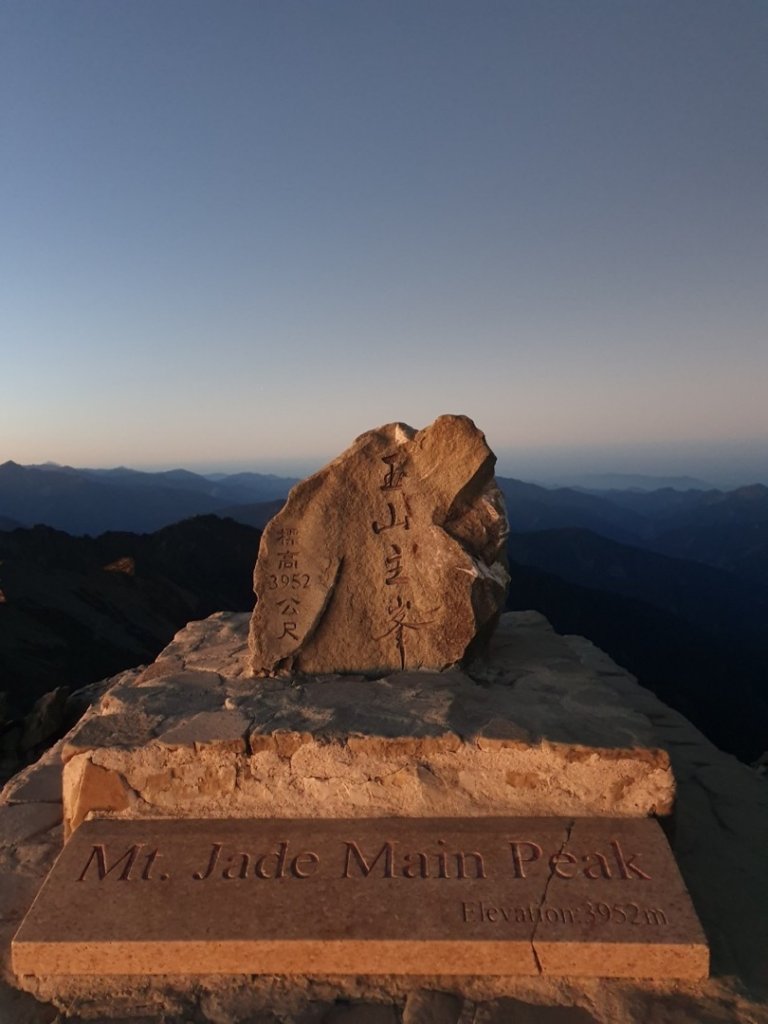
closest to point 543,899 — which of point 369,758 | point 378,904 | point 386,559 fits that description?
point 378,904

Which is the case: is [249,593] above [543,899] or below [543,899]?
below

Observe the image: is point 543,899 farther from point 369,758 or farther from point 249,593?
point 249,593

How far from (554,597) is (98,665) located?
1160cm

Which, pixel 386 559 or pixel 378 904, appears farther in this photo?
pixel 386 559

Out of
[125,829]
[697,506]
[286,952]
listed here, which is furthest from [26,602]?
[697,506]

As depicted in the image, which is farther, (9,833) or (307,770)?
(9,833)

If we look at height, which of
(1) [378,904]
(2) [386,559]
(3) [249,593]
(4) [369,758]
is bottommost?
(3) [249,593]

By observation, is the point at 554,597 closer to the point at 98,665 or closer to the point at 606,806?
the point at 98,665

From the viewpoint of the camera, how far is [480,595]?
3803 millimetres

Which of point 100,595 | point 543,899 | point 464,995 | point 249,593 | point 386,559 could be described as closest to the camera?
point 464,995

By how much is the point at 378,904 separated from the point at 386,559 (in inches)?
73.0

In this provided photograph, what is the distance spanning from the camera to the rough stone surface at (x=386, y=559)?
3777mm

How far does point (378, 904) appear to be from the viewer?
2.41 meters

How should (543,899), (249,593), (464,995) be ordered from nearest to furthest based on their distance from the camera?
(464,995), (543,899), (249,593)
